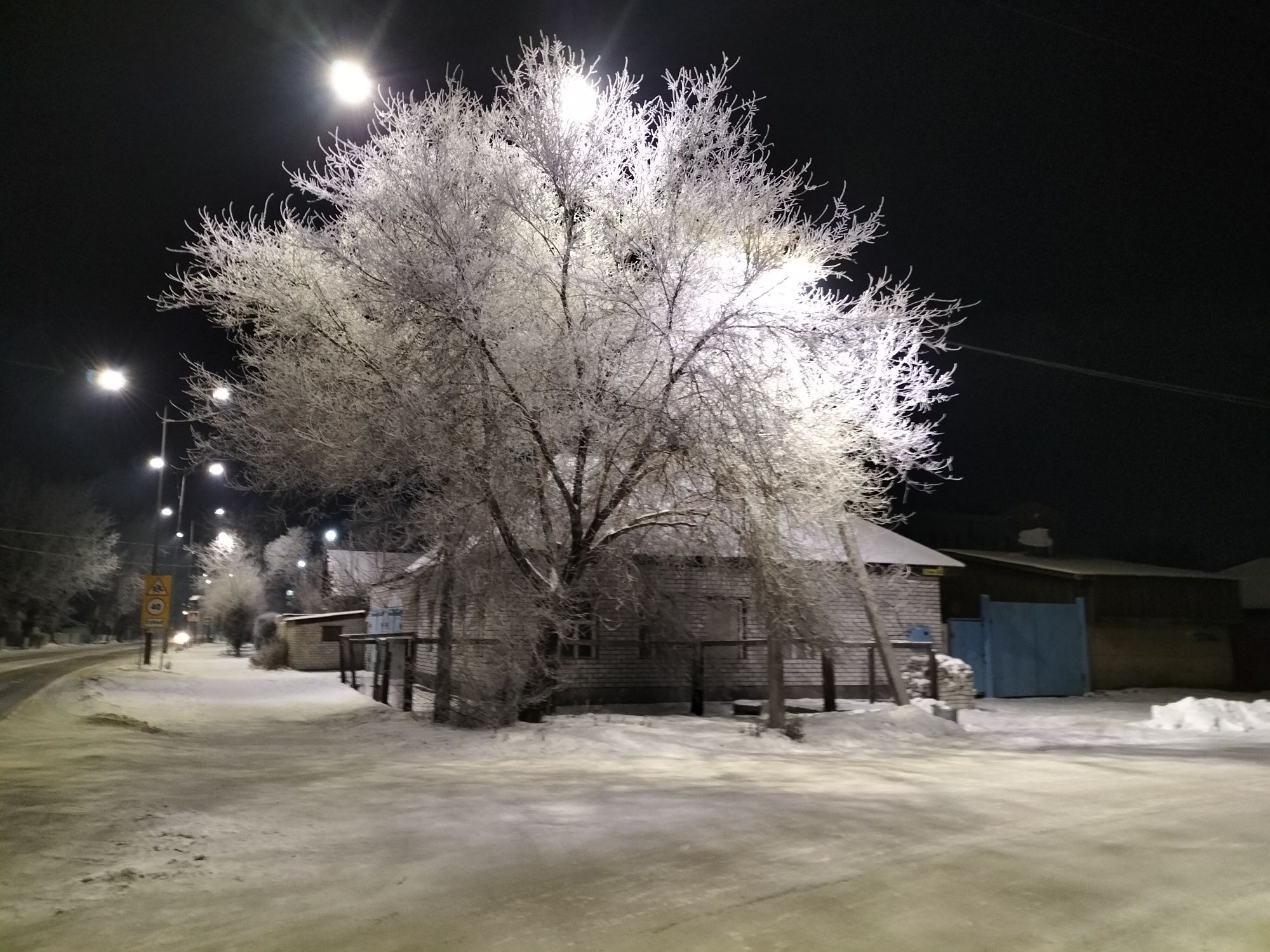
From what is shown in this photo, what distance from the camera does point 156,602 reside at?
26344 millimetres

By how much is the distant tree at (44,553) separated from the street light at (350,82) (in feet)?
172

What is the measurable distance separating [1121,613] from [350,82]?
21778 mm

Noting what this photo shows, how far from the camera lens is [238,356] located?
12266 mm

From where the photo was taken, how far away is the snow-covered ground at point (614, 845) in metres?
4.39

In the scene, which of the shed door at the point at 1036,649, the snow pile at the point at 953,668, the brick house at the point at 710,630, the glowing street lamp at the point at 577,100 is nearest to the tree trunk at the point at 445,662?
the brick house at the point at 710,630

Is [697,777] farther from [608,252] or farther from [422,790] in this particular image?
[608,252]

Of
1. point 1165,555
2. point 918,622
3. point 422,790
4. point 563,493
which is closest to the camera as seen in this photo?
point 422,790

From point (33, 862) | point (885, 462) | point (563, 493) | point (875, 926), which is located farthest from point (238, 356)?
point (875, 926)

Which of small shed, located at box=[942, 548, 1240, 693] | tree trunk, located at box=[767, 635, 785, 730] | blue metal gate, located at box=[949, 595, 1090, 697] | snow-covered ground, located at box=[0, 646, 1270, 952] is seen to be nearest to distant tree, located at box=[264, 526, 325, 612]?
small shed, located at box=[942, 548, 1240, 693]

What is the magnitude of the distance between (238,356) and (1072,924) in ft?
37.8

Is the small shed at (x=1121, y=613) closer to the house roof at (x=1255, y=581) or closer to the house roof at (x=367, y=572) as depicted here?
the house roof at (x=1255, y=581)

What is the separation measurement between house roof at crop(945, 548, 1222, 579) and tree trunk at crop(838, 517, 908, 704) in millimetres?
11312

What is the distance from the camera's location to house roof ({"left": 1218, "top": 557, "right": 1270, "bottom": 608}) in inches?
1307

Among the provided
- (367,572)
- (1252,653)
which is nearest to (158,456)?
(367,572)
